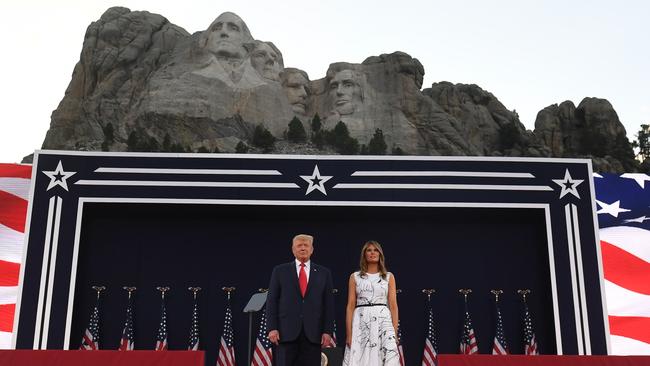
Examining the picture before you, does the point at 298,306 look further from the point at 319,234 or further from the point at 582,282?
the point at 582,282

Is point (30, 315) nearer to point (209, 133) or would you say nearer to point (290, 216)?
point (290, 216)

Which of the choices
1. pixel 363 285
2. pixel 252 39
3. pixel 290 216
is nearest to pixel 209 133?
pixel 252 39

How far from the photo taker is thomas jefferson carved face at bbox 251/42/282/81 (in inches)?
2370

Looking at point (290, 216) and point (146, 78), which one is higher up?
point (146, 78)

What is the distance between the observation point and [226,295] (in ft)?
27.6

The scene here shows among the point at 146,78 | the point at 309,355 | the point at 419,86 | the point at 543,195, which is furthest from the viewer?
the point at 419,86

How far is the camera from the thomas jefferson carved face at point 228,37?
194ft

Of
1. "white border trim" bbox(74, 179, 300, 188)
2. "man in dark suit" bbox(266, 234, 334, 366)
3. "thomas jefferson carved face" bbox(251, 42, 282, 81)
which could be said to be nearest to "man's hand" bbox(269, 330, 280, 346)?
"man in dark suit" bbox(266, 234, 334, 366)

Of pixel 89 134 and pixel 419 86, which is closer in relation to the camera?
pixel 89 134

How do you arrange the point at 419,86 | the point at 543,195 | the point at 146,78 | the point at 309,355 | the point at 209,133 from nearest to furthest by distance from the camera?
the point at 309,355 → the point at 543,195 → the point at 209,133 → the point at 146,78 → the point at 419,86

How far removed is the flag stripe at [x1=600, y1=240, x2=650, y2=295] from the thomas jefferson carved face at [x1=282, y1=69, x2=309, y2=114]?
52.3 m

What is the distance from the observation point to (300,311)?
522 cm

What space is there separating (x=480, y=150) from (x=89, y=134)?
33.3 metres

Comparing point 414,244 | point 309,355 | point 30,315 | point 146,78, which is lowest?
point 309,355
